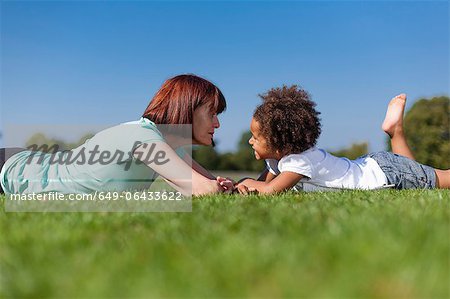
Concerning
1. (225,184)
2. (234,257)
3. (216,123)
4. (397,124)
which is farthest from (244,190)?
(234,257)

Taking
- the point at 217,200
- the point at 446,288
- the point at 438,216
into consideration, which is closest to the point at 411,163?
the point at 217,200

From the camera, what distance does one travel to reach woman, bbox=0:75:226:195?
467cm

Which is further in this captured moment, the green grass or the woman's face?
the woman's face

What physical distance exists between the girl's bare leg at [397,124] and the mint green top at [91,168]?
357 centimetres

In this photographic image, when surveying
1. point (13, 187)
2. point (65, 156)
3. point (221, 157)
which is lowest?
point (221, 157)

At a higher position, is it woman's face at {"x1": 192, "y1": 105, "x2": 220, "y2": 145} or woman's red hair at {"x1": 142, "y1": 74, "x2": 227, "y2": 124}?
woman's red hair at {"x1": 142, "y1": 74, "x2": 227, "y2": 124}

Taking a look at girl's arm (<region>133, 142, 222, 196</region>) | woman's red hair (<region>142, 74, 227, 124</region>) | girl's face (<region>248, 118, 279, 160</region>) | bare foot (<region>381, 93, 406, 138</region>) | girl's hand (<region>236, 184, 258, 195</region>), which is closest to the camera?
girl's arm (<region>133, 142, 222, 196</region>)

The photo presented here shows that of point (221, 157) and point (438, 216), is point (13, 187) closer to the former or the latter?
point (438, 216)

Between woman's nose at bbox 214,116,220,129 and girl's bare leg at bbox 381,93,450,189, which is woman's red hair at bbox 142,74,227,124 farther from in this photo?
girl's bare leg at bbox 381,93,450,189

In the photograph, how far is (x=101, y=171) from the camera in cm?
496

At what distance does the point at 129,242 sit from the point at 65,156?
10.6 feet

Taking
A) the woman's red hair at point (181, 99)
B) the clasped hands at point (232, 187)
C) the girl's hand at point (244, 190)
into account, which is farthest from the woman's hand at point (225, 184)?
the woman's red hair at point (181, 99)

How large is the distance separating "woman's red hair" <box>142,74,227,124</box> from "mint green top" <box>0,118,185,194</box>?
0.20 m

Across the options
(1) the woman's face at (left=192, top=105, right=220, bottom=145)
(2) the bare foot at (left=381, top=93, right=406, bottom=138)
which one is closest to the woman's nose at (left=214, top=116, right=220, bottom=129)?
(1) the woman's face at (left=192, top=105, right=220, bottom=145)
